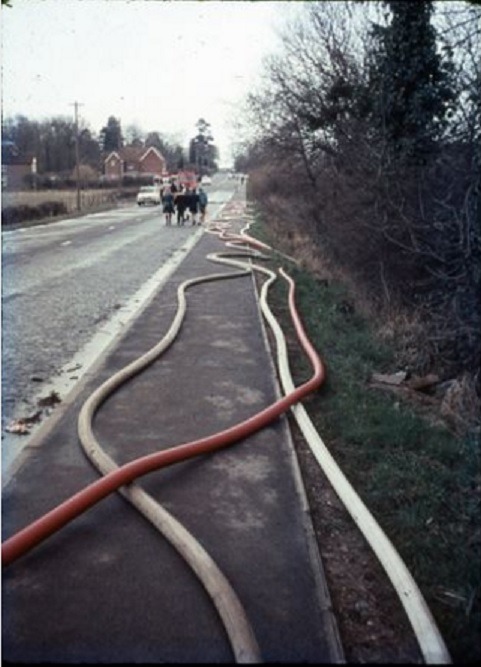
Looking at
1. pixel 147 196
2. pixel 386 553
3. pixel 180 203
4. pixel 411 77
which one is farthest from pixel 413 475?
pixel 147 196

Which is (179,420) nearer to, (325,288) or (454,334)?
(454,334)

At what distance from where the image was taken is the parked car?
47375mm

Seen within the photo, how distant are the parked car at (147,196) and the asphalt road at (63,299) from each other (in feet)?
79.1

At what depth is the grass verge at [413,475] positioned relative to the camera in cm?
327

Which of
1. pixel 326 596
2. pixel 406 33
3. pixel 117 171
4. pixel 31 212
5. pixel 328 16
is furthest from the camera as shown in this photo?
pixel 117 171

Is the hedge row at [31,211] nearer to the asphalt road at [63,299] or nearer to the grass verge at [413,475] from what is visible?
the asphalt road at [63,299]

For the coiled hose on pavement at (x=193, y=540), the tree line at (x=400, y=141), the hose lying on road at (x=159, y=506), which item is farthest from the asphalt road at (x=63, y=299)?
the tree line at (x=400, y=141)

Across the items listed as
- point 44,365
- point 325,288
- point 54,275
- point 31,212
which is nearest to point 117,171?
point 31,212

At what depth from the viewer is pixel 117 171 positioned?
46281 millimetres

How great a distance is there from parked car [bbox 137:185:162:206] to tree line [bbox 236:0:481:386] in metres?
37.7

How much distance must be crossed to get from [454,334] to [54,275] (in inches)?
399

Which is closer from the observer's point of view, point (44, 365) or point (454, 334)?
point (454, 334)

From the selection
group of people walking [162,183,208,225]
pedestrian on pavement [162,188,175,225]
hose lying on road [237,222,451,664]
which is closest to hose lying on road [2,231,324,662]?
hose lying on road [237,222,451,664]

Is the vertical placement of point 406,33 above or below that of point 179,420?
above
